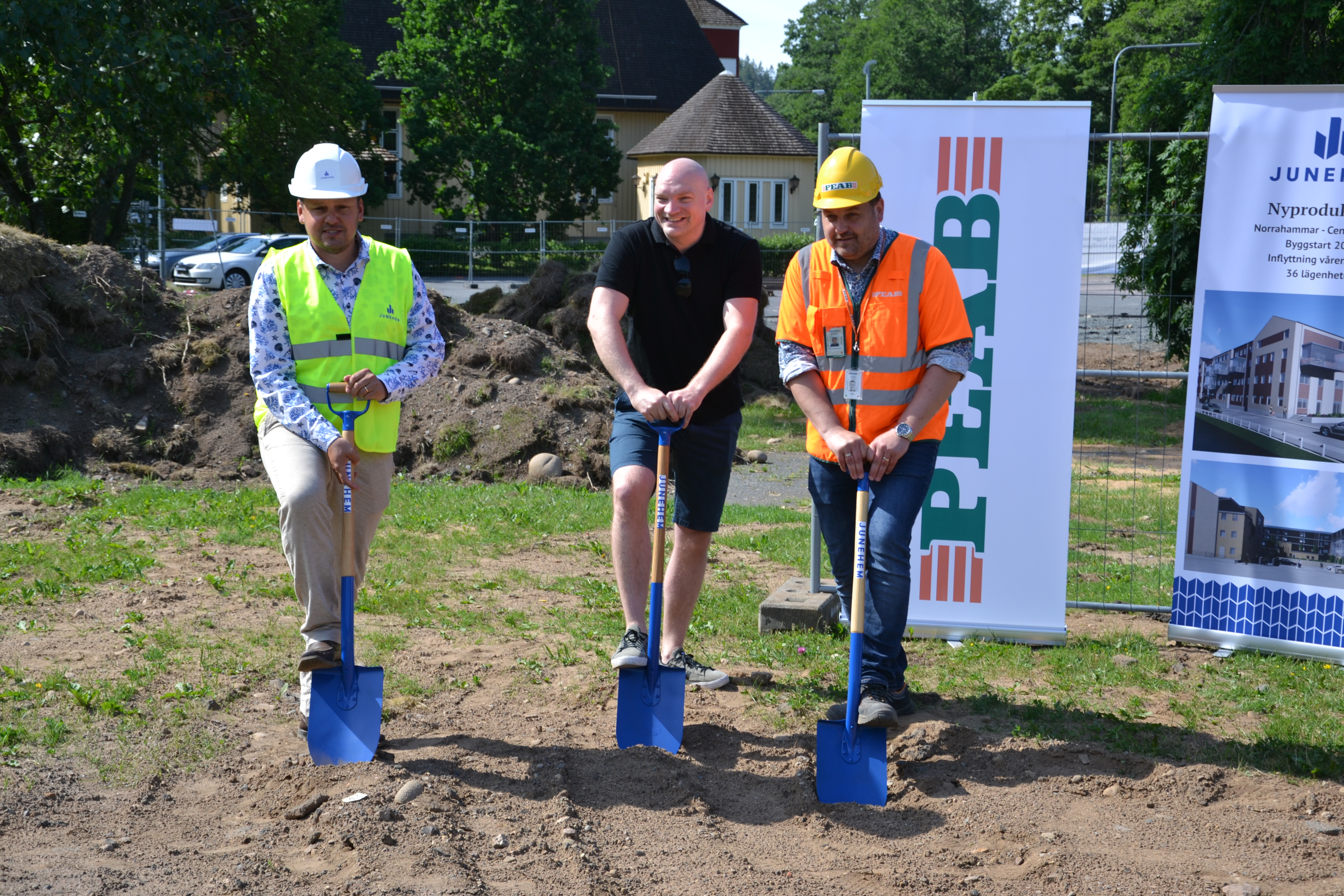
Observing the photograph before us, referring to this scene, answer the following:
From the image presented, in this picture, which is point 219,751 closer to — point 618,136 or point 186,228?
point 186,228

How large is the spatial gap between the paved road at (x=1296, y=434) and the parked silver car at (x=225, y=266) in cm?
2382

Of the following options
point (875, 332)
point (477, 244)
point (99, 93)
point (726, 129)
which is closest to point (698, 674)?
point (875, 332)

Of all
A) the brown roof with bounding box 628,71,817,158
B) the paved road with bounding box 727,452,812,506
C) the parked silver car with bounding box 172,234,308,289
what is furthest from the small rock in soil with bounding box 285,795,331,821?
the brown roof with bounding box 628,71,817,158

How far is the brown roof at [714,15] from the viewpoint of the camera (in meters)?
63.9

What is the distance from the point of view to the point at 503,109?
1518 inches

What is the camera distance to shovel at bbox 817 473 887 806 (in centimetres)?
399

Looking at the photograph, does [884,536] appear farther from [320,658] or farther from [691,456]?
[320,658]

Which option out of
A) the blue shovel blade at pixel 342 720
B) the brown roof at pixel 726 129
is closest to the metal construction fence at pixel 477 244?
the brown roof at pixel 726 129

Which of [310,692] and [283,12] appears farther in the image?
[283,12]

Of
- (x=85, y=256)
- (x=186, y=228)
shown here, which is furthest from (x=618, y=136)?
(x=85, y=256)

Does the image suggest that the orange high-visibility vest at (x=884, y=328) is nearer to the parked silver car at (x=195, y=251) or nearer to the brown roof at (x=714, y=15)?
the parked silver car at (x=195, y=251)

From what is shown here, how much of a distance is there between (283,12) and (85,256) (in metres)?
13.2

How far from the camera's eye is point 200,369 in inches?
479

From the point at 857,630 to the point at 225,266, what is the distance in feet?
84.8
